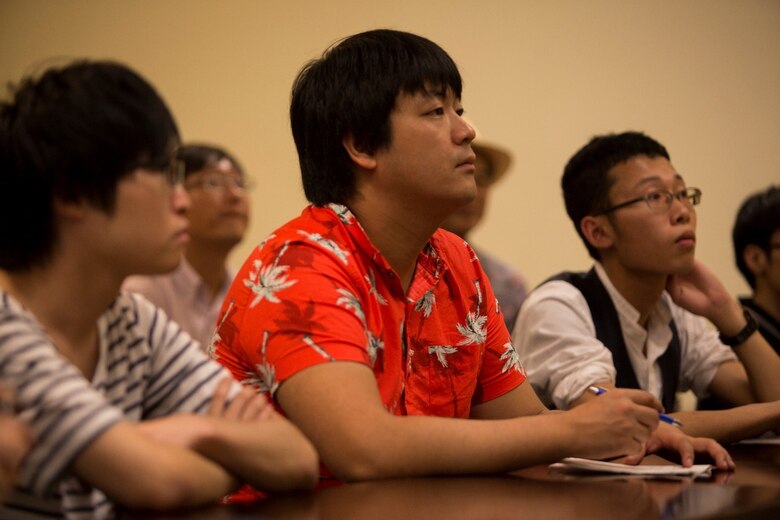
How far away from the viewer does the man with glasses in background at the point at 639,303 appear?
2.09 meters

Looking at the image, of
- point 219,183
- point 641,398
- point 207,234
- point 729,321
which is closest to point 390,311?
point 641,398

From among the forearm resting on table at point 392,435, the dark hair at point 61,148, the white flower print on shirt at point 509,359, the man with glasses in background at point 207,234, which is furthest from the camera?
the man with glasses in background at point 207,234

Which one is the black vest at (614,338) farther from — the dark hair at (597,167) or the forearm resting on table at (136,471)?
the forearm resting on table at (136,471)

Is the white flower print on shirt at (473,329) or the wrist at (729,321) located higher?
the wrist at (729,321)

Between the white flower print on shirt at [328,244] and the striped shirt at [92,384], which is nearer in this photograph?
the striped shirt at [92,384]

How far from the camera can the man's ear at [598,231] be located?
2.28 meters

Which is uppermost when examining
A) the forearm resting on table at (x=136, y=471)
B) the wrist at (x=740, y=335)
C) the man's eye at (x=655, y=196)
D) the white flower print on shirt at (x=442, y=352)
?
the man's eye at (x=655, y=196)

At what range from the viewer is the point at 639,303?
224 centimetres

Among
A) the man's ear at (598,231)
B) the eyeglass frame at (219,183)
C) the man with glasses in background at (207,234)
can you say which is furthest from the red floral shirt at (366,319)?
the eyeglass frame at (219,183)

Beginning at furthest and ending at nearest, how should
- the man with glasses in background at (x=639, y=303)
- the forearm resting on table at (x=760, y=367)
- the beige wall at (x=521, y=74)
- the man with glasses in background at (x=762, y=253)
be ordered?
1. the beige wall at (x=521, y=74)
2. the man with glasses in background at (x=762, y=253)
3. the forearm resting on table at (x=760, y=367)
4. the man with glasses in background at (x=639, y=303)

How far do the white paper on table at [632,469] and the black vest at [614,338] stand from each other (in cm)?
73

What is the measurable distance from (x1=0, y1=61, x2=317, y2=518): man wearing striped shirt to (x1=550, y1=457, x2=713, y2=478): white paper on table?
0.46m

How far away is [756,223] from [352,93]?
172cm

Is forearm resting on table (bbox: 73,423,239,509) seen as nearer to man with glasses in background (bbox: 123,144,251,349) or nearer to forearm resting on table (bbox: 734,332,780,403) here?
forearm resting on table (bbox: 734,332,780,403)
